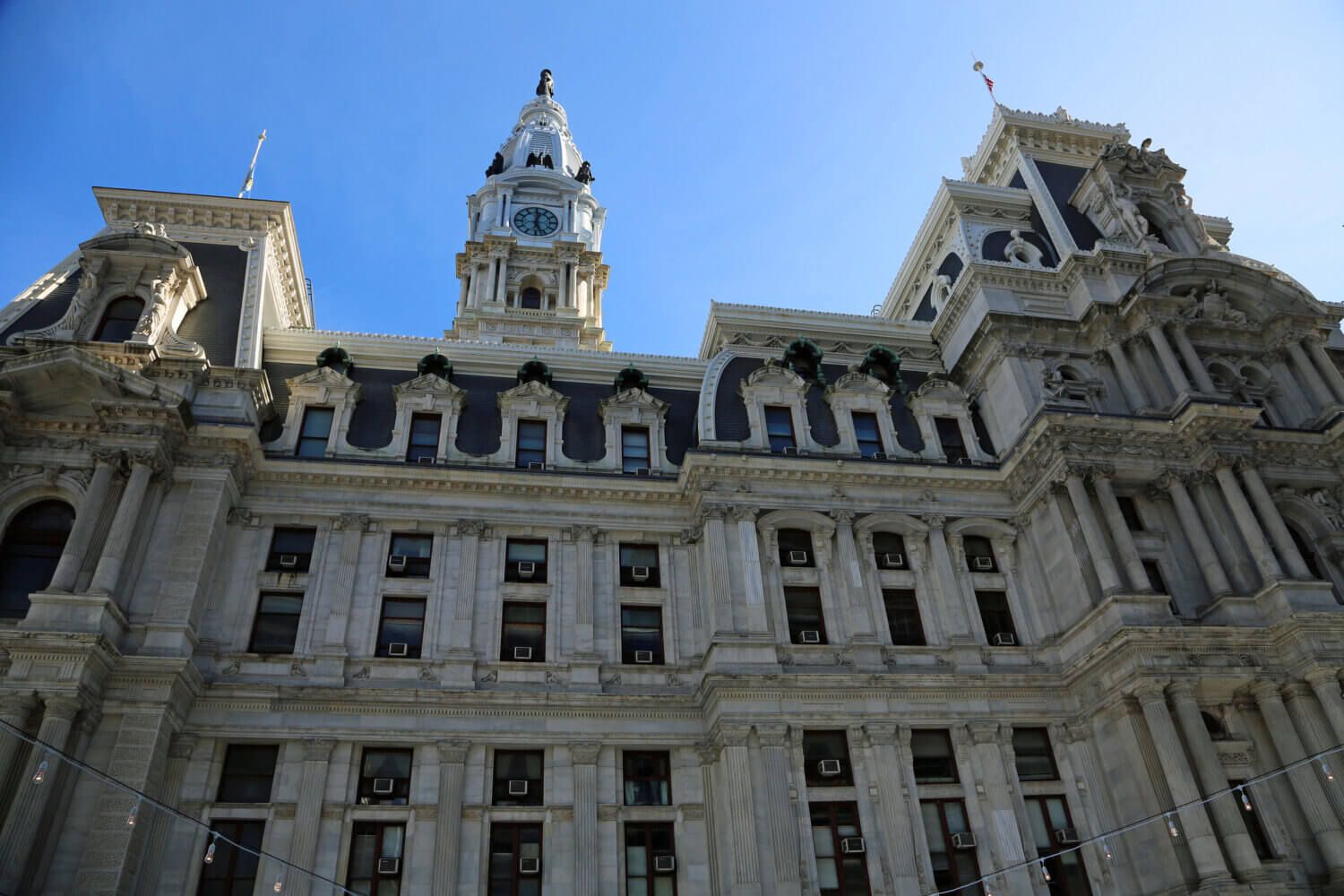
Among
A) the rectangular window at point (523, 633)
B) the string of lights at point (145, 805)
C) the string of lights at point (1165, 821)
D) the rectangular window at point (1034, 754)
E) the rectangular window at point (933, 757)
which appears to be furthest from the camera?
the rectangular window at point (523, 633)

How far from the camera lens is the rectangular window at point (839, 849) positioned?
78.8 feet

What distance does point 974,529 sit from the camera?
31359 millimetres

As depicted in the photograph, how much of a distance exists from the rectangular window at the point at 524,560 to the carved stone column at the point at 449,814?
5488 millimetres

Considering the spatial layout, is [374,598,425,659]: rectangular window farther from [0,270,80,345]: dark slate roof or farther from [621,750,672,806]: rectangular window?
→ [0,270,80,345]: dark slate roof

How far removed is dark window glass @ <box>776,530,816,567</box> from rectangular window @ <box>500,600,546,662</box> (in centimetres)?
778

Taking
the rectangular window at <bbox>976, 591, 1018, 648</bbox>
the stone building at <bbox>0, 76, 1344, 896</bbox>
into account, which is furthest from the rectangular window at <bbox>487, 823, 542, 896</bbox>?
the rectangular window at <bbox>976, 591, 1018, 648</bbox>

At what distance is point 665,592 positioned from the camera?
96.0ft

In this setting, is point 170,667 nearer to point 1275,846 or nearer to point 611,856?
point 611,856

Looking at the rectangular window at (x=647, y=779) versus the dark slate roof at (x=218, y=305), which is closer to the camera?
the rectangular window at (x=647, y=779)

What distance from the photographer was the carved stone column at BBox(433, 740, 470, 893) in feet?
76.3

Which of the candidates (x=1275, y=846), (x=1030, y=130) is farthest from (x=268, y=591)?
(x=1030, y=130)

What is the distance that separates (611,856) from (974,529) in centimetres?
1574

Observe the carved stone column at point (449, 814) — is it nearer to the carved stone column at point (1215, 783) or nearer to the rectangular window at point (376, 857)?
A: the rectangular window at point (376, 857)

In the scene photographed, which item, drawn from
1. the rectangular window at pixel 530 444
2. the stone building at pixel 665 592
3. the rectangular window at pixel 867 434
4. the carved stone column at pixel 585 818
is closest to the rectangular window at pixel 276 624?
the stone building at pixel 665 592
